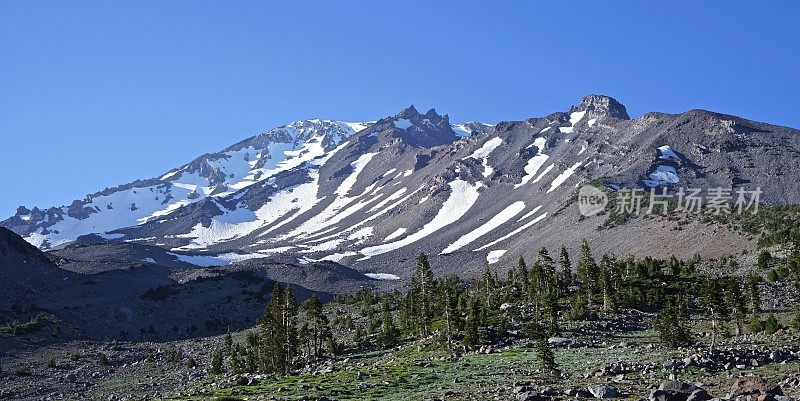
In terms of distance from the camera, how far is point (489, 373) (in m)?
38.5

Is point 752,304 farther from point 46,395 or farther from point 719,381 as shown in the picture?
point 46,395

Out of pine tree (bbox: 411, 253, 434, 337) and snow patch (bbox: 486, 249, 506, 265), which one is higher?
snow patch (bbox: 486, 249, 506, 265)

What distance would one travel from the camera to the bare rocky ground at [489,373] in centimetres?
2798

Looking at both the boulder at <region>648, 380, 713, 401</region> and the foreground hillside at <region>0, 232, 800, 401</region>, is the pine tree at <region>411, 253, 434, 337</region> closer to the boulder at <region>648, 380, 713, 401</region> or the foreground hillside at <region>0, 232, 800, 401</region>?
the foreground hillside at <region>0, 232, 800, 401</region>

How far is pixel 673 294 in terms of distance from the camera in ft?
256

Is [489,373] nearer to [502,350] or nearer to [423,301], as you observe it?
[502,350]

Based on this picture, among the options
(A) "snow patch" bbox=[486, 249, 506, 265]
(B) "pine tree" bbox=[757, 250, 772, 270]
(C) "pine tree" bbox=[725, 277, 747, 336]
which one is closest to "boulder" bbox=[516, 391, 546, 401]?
(C) "pine tree" bbox=[725, 277, 747, 336]

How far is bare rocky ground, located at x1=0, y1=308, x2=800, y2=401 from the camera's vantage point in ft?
91.8

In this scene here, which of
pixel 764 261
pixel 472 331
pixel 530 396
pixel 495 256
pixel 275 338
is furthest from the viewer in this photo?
pixel 495 256

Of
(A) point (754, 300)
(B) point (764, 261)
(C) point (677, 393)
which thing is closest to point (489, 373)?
(C) point (677, 393)

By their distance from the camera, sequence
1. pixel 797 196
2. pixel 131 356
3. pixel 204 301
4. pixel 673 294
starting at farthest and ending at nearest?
pixel 797 196, pixel 204 301, pixel 131 356, pixel 673 294

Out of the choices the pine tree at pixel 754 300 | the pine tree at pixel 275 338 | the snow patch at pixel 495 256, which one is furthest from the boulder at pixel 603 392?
the snow patch at pixel 495 256

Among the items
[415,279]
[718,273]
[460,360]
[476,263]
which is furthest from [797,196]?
[460,360]

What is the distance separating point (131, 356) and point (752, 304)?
74.3m
